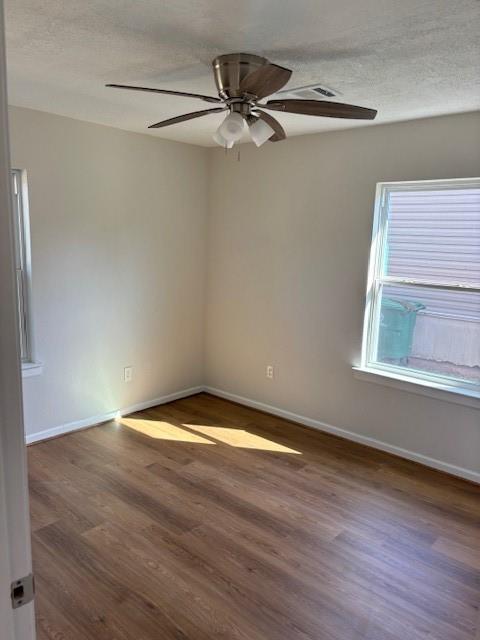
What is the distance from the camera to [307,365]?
4141 millimetres

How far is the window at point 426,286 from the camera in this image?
3244 millimetres

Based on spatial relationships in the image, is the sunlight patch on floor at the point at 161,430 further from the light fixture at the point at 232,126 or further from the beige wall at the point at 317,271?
the light fixture at the point at 232,126

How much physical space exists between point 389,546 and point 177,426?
2076mm

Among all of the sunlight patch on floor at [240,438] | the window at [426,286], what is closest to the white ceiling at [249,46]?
the window at [426,286]

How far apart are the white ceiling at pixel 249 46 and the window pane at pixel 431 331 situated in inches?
50.2

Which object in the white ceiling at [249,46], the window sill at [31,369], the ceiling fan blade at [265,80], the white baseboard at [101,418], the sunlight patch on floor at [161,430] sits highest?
the white ceiling at [249,46]

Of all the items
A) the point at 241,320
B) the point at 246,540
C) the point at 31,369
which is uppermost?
the point at 241,320

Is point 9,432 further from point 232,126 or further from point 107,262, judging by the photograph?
point 107,262

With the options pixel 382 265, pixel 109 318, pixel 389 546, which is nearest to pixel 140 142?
pixel 109 318

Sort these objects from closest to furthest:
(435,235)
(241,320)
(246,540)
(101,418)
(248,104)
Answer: (248,104) < (246,540) < (435,235) < (101,418) < (241,320)

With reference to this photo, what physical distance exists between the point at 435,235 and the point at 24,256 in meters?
3.02

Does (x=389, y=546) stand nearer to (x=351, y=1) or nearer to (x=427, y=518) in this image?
(x=427, y=518)

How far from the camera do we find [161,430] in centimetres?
403

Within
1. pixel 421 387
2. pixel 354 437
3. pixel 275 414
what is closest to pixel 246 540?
pixel 354 437
